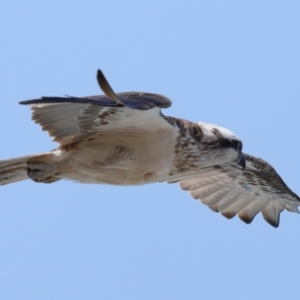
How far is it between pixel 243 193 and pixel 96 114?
4715 millimetres

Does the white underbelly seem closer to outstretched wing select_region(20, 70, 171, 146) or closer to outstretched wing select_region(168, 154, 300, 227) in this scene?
outstretched wing select_region(20, 70, 171, 146)

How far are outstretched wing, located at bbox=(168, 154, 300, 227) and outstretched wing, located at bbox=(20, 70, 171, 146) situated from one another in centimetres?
345

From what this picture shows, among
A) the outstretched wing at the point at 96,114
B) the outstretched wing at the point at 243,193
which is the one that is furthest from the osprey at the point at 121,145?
the outstretched wing at the point at 243,193

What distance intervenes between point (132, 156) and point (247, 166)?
3088mm

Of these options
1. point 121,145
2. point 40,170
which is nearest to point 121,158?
point 121,145

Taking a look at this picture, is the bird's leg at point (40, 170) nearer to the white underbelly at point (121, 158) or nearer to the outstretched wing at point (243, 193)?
the white underbelly at point (121, 158)

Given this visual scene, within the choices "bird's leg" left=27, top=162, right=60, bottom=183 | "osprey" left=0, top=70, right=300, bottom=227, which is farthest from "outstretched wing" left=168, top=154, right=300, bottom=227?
"bird's leg" left=27, top=162, right=60, bottom=183

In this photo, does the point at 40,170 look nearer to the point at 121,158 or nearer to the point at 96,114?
the point at 121,158

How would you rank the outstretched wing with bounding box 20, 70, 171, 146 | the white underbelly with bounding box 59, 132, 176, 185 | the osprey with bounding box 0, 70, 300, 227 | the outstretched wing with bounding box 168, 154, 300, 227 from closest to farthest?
the outstretched wing with bounding box 20, 70, 171, 146 → the osprey with bounding box 0, 70, 300, 227 → the white underbelly with bounding box 59, 132, 176, 185 → the outstretched wing with bounding box 168, 154, 300, 227

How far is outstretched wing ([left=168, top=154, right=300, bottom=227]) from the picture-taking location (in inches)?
572

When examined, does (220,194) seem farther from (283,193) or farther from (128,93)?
(128,93)

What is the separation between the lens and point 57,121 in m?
10.9

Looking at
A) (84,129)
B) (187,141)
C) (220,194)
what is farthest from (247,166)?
A: (84,129)

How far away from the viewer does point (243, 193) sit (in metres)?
14.9
